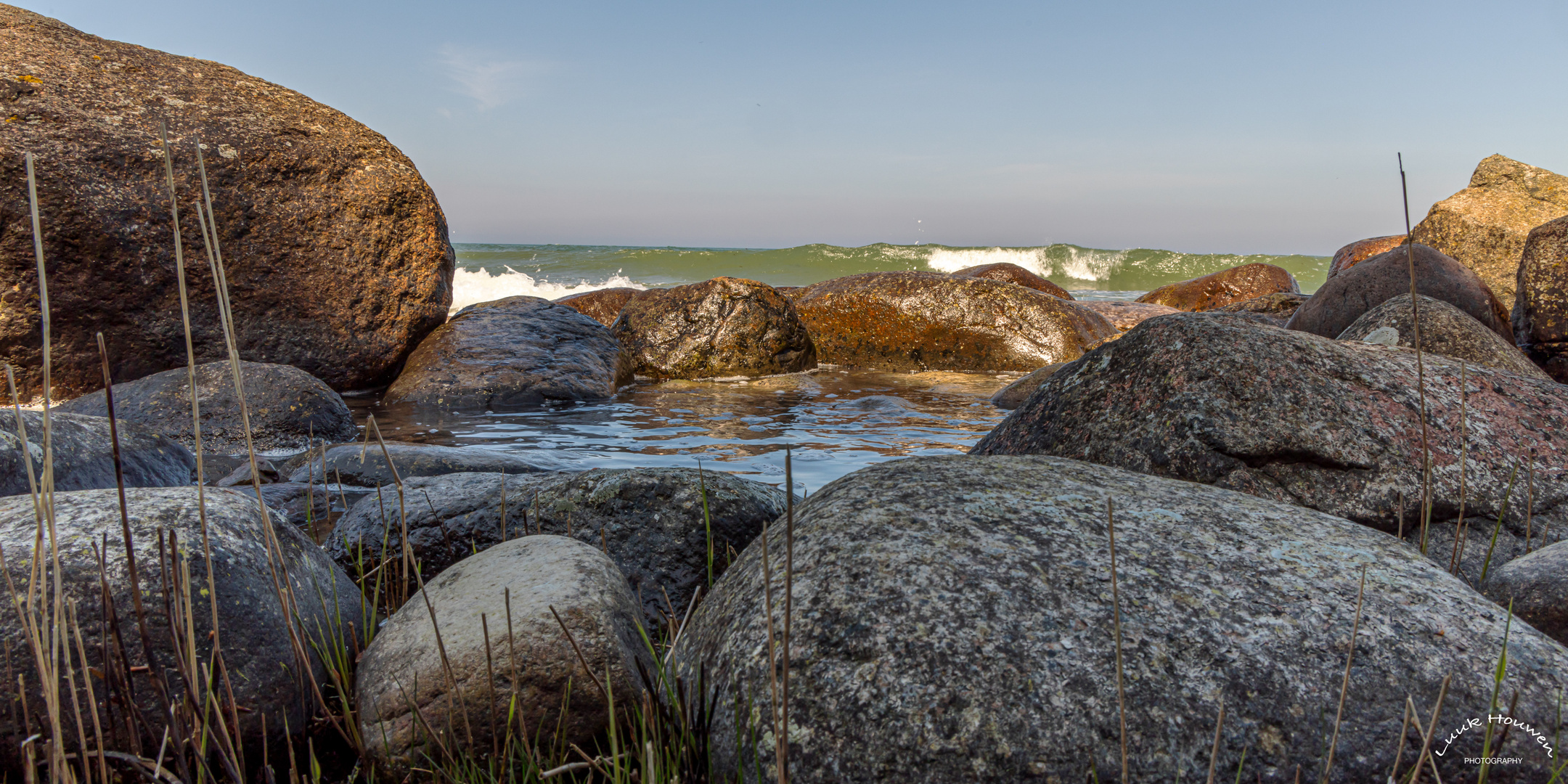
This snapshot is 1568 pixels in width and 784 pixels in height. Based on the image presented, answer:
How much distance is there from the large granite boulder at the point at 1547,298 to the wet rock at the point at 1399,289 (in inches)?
7.0

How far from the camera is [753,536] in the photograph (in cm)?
313

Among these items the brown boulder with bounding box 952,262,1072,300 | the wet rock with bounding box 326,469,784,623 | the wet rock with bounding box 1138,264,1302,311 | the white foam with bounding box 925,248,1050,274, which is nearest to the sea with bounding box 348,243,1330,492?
the wet rock with bounding box 326,469,784,623

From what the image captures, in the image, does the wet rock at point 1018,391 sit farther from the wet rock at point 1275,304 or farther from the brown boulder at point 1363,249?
the brown boulder at point 1363,249

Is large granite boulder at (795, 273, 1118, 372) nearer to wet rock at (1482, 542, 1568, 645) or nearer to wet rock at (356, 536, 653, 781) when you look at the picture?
wet rock at (1482, 542, 1568, 645)

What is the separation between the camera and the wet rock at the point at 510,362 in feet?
26.6

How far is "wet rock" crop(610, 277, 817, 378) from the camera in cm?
1042

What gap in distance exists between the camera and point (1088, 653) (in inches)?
63.4

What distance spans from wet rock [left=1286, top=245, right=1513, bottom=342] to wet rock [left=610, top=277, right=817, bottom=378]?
19.0 ft

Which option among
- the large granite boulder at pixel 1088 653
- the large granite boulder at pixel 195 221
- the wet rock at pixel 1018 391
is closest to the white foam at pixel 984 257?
the wet rock at pixel 1018 391

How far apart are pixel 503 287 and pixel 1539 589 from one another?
2665cm

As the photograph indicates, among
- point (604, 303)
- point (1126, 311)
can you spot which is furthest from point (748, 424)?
point (1126, 311)

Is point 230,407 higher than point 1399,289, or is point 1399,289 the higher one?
point 1399,289

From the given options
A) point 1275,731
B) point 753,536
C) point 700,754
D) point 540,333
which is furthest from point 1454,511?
point 540,333

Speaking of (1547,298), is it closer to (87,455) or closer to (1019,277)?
(87,455)
